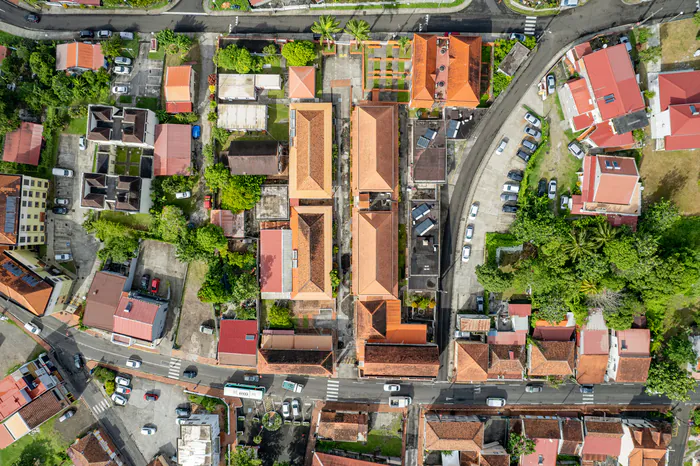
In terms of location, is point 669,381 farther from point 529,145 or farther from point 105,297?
point 105,297

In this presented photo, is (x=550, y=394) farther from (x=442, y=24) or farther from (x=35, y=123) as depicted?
(x=35, y=123)

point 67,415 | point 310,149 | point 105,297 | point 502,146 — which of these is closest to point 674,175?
point 502,146

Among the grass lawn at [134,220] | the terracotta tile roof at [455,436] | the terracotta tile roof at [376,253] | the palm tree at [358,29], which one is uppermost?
the palm tree at [358,29]

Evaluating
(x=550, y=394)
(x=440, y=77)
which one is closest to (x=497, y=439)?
(x=550, y=394)

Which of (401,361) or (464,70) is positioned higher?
(464,70)

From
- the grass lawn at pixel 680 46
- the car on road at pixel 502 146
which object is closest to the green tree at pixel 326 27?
the car on road at pixel 502 146

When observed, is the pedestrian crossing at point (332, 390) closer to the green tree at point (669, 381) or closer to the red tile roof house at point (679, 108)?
the green tree at point (669, 381)

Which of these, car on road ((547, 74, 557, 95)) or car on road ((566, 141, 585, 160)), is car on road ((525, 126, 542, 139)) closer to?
car on road ((566, 141, 585, 160))
